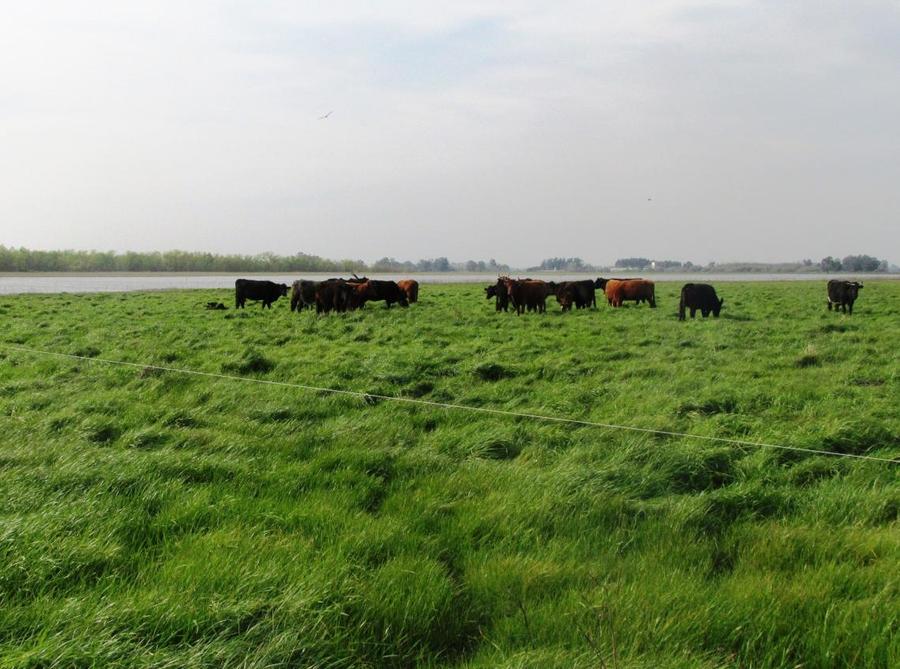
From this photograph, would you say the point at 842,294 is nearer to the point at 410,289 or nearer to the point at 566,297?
the point at 566,297

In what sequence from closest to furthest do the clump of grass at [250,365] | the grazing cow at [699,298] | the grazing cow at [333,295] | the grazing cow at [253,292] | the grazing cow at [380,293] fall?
the clump of grass at [250,365] < the grazing cow at [699,298] < the grazing cow at [333,295] < the grazing cow at [380,293] < the grazing cow at [253,292]

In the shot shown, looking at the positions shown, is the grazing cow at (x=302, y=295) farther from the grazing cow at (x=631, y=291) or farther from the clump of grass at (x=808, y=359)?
the clump of grass at (x=808, y=359)

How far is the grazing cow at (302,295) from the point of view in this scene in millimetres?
22234

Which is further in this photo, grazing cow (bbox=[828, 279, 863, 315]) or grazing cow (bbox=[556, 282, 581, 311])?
grazing cow (bbox=[556, 282, 581, 311])

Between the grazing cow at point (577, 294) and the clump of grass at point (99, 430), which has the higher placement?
the grazing cow at point (577, 294)

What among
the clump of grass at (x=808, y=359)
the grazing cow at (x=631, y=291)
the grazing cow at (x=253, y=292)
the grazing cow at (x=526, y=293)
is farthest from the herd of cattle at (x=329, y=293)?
the clump of grass at (x=808, y=359)

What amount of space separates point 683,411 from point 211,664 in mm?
5821

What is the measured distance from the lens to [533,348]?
1171cm

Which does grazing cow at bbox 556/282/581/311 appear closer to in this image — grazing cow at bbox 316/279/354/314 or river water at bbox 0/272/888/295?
grazing cow at bbox 316/279/354/314

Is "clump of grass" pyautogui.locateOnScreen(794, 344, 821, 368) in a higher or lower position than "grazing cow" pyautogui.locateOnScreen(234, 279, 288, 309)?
lower

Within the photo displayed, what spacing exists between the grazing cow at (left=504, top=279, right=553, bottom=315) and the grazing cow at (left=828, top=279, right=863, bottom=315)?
9563 millimetres

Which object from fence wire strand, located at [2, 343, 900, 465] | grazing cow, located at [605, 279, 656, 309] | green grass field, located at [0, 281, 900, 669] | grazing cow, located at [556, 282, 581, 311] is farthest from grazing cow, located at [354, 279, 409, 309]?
green grass field, located at [0, 281, 900, 669]

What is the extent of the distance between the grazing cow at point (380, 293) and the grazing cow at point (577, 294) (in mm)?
5853

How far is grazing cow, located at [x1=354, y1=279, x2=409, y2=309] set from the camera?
72.7 feet
